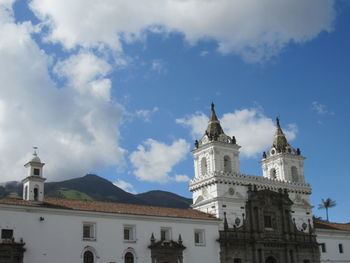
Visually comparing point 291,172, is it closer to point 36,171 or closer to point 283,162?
point 283,162

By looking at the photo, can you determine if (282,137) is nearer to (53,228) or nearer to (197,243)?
(197,243)

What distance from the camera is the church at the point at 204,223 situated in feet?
137

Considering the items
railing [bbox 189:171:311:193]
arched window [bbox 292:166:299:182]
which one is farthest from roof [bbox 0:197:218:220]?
arched window [bbox 292:166:299:182]

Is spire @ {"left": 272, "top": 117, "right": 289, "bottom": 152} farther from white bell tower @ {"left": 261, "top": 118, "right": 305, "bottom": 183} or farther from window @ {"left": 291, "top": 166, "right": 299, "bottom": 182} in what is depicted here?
window @ {"left": 291, "top": 166, "right": 299, "bottom": 182}

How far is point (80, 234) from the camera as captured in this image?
43.8 m

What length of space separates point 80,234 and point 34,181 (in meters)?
6.26

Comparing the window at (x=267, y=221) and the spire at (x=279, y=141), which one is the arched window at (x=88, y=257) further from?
the spire at (x=279, y=141)

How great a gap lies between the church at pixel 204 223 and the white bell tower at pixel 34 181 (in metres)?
0.09

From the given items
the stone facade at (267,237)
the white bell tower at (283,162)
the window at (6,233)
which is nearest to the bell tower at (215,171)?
the stone facade at (267,237)

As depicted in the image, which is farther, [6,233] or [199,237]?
[199,237]

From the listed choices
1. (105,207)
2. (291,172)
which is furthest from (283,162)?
(105,207)

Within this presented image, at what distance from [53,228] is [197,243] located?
1569 cm

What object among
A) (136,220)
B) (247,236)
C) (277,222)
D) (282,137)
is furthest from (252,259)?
(282,137)

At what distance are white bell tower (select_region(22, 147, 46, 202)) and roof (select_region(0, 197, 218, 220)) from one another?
33.2 inches
